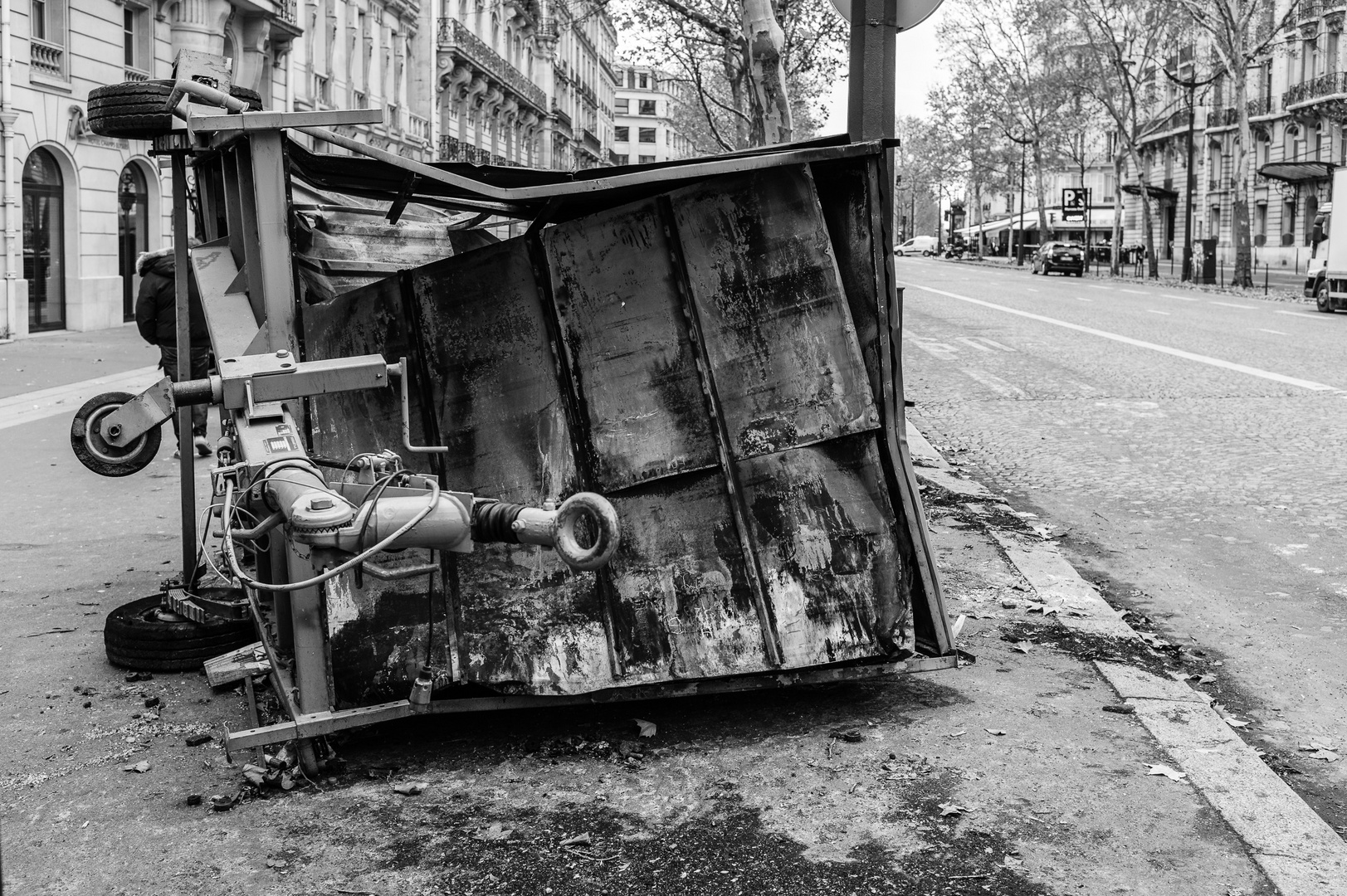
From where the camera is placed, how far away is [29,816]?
3826 mm

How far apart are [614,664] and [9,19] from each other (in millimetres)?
19120

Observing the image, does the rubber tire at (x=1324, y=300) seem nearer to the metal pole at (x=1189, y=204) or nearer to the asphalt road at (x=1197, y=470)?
the asphalt road at (x=1197, y=470)

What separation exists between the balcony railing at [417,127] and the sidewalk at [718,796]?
123ft

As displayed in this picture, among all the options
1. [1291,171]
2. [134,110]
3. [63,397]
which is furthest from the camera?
[1291,171]

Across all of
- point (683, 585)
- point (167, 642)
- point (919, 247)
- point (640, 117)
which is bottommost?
point (167, 642)

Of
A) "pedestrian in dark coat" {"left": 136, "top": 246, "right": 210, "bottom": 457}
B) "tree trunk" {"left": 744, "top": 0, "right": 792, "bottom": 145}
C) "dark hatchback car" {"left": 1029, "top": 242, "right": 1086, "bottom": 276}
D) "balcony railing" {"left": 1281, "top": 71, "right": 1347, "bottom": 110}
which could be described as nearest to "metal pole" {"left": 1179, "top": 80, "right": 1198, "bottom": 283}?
"dark hatchback car" {"left": 1029, "top": 242, "right": 1086, "bottom": 276}

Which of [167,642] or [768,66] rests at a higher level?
[768,66]

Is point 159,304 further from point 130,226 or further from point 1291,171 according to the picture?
point 1291,171

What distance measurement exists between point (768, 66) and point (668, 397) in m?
8.57

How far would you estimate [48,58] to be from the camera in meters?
20.9

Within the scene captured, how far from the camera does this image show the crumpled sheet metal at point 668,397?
447 cm

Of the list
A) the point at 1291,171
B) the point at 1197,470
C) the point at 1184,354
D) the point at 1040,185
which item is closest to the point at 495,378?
the point at 1197,470

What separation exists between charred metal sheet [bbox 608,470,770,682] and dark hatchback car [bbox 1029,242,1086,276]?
49802mm

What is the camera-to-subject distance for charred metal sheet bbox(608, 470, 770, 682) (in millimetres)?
4426
